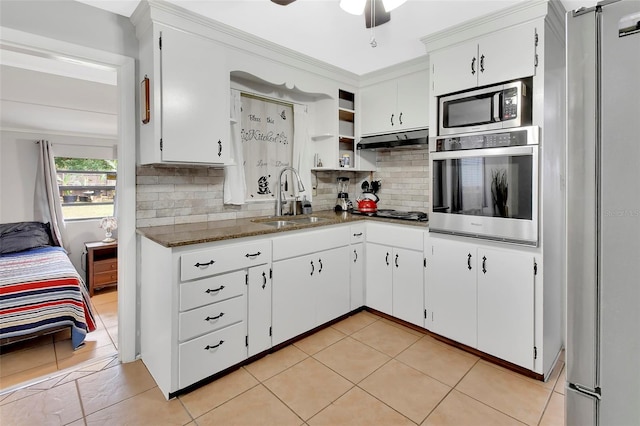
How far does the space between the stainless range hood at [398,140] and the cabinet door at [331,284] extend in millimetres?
1117

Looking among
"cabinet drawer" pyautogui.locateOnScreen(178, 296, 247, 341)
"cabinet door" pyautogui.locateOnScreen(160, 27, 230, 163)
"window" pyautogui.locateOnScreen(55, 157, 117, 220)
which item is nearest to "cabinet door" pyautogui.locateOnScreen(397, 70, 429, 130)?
"cabinet door" pyautogui.locateOnScreen(160, 27, 230, 163)

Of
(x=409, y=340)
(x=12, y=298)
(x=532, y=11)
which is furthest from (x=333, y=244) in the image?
(x=12, y=298)

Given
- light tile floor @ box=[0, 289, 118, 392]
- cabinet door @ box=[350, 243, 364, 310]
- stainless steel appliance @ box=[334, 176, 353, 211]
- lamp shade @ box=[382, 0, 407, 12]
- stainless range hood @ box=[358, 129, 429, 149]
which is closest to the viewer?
lamp shade @ box=[382, 0, 407, 12]

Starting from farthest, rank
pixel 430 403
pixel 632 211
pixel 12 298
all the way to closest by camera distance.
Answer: pixel 12 298, pixel 430 403, pixel 632 211

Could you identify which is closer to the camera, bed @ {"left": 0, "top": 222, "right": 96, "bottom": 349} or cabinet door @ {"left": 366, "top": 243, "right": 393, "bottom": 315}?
bed @ {"left": 0, "top": 222, "right": 96, "bottom": 349}

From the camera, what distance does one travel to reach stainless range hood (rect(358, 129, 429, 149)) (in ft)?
9.61

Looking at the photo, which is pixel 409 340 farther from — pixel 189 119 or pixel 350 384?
pixel 189 119

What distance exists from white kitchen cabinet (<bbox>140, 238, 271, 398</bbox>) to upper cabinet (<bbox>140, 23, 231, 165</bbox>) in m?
0.66

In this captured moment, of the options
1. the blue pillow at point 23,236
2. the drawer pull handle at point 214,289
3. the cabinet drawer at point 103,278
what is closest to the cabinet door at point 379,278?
the drawer pull handle at point 214,289

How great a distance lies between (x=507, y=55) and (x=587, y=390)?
2052 mm

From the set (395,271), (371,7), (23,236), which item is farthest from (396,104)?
(23,236)

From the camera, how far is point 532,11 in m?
2.02

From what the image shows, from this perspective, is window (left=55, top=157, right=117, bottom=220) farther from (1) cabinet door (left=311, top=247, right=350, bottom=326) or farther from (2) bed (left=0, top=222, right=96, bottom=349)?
(1) cabinet door (left=311, top=247, right=350, bottom=326)

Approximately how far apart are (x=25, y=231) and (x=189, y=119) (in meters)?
3.63
